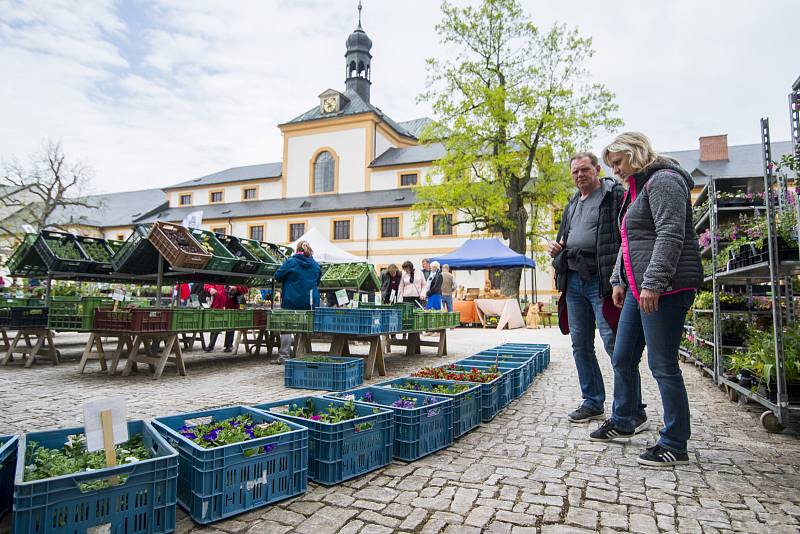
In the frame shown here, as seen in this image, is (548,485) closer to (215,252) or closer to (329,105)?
(215,252)

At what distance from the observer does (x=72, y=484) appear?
191 centimetres

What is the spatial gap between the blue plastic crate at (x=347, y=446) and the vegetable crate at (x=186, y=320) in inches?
160

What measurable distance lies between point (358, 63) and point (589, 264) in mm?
43100

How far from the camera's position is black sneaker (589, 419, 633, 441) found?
3.65m

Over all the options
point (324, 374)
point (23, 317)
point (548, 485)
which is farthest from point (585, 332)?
point (23, 317)

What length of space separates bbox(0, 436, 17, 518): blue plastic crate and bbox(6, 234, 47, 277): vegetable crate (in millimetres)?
7020

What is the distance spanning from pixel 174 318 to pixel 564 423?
4856 millimetres

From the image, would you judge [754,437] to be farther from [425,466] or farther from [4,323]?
[4,323]

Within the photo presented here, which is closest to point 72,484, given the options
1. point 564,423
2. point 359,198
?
point 564,423

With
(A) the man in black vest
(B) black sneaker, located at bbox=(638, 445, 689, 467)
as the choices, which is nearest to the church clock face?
(A) the man in black vest

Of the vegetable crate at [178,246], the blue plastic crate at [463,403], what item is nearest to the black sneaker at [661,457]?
the blue plastic crate at [463,403]

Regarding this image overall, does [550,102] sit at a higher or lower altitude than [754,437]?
higher

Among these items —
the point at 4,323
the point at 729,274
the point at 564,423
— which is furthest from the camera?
the point at 4,323

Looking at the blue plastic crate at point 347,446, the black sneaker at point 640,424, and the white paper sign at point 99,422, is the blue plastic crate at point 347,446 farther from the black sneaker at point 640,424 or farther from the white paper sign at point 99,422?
the black sneaker at point 640,424
